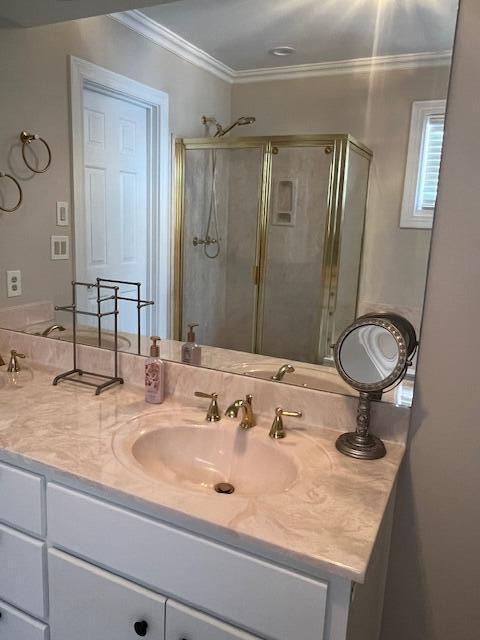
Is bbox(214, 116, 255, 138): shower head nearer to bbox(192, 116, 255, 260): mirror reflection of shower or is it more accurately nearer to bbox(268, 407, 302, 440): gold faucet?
bbox(192, 116, 255, 260): mirror reflection of shower

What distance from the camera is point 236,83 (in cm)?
142

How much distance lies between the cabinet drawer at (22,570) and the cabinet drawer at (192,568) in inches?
3.9

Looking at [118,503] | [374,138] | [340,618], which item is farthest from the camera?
[374,138]

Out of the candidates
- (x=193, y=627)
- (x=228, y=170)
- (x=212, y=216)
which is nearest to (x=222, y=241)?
(x=212, y=216)

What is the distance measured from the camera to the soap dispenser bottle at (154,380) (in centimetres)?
152

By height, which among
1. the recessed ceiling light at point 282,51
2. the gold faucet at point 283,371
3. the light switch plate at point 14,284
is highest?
the recessed ceiling light at point 282,51

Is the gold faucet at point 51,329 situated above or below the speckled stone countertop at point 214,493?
above

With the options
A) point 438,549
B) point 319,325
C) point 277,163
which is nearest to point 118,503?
point 319,325

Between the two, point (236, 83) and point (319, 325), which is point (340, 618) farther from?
point (236, 83)

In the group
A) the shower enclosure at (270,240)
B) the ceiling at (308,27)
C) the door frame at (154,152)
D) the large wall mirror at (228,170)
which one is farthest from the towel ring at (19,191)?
the ceiling at (308,27)

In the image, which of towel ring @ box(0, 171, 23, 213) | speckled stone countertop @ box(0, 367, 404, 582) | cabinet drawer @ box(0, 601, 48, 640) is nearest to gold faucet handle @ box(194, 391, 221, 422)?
speckled stone countertop @ box(0, 367, 404, 582)

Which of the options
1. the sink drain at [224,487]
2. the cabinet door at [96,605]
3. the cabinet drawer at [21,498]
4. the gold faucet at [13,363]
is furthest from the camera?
the gold faucet at [13,363]

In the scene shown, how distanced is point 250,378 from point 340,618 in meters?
0.71

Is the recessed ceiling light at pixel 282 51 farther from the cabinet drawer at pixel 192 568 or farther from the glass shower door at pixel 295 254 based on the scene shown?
the cabinet drawer at pixel 192 568
